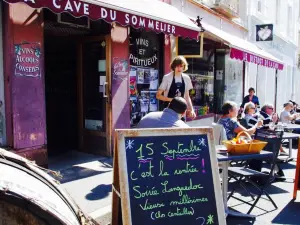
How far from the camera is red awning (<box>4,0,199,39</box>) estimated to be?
14.3 ft

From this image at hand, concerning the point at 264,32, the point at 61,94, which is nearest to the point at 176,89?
the point at 61,94

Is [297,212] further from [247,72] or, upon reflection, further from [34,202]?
[247,72]

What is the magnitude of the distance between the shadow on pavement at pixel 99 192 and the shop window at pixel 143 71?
2503mm

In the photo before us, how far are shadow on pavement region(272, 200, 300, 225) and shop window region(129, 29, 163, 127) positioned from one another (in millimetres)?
A: 3547

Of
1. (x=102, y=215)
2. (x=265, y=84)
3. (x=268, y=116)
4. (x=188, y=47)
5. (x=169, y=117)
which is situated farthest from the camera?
(x=265, y=84)

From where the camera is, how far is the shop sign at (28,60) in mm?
4949

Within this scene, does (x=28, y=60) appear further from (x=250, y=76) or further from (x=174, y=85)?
(x=250, y=76)

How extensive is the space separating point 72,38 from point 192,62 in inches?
158

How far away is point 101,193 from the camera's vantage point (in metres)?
4.59

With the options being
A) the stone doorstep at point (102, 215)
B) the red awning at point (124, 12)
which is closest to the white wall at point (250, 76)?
the red awning at point (124, 12)

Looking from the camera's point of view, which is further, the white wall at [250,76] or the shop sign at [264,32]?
the white wall at [250,76]

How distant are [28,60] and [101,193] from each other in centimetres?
219

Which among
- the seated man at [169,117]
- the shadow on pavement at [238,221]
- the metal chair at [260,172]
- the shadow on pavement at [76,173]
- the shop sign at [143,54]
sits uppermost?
the shop sign at [143,54]

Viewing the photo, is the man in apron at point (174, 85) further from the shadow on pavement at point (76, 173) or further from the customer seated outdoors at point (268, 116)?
the customer seated outdoors at point (268, 116)
